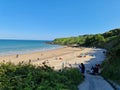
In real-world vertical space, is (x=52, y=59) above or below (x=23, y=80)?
below

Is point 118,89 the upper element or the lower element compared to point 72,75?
lower

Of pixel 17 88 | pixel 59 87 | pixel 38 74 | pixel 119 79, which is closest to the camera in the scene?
pixel 17 88

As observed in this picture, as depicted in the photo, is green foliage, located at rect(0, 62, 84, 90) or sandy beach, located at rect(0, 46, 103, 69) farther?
sandy beach, located at rect(0, 46, 103, 69)

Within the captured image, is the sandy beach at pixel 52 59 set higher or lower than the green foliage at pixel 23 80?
lower

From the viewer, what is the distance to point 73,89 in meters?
12.6

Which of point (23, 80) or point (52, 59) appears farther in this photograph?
point (52, 59)

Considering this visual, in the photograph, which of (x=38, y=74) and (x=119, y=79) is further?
(x=119, y=79)

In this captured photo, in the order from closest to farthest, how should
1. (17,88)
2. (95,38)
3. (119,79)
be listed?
(17,88)
(119,79)
(95,38)

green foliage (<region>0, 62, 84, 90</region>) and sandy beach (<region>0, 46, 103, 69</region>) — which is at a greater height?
green foliage (<region>0, 62, 84, 90</region>)

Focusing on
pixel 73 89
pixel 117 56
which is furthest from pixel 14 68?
pixel 117 56

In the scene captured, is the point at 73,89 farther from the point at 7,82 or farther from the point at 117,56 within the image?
the point at 117,56

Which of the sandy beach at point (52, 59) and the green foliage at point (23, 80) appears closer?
the green foliage at point (23, 80)

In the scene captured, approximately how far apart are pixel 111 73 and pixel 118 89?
6413 millimetres

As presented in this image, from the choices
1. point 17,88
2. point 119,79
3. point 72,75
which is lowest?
point 119,79
